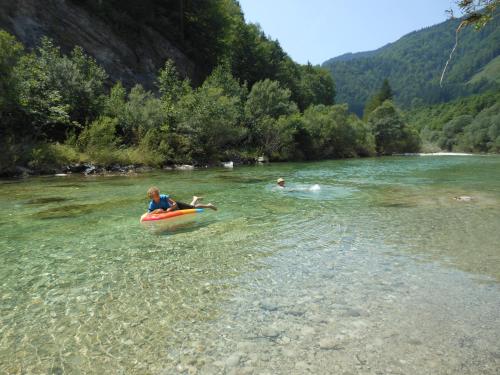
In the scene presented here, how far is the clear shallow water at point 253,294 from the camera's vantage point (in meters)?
4.11

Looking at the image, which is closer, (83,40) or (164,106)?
(164,106)

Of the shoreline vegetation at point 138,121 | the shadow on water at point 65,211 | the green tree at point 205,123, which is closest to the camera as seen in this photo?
the shadow on water at point 65,211

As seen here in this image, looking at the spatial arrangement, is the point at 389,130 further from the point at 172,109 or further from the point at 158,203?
the point at 158,203

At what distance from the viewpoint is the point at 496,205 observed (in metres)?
13.1

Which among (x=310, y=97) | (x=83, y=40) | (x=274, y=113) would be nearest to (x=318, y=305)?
(x=83, y=40)

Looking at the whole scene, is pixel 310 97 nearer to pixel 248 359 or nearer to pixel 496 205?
pixel 496 205

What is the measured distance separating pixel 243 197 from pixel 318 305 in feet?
34.2

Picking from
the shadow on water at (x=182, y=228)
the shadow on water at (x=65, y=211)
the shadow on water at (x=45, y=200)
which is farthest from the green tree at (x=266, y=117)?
the shadow on water at (x=182, y=228)

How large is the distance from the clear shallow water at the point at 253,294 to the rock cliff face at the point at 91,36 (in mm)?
28712

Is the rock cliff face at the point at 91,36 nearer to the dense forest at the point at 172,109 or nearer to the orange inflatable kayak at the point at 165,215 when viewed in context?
the dense forest at the point at 172,109

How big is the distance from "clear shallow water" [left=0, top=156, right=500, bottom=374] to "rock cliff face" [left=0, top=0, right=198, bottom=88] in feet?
94.2

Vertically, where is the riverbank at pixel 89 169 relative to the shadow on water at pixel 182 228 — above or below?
above

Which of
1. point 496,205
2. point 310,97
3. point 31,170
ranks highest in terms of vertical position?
point 310,97

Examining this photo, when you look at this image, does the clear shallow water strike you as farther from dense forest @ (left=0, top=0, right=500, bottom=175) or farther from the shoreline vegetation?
dense forest @ (left=0, top=0, right=500, bottom=175)
